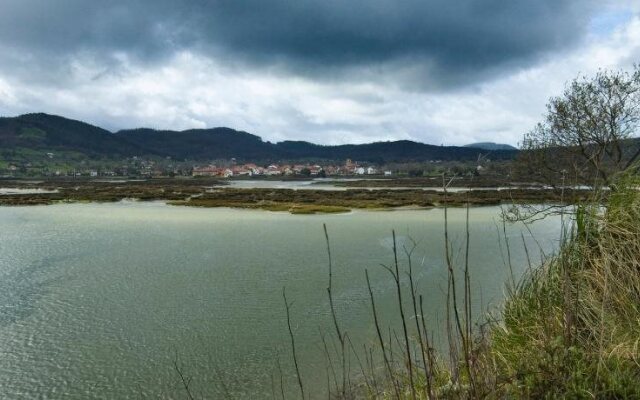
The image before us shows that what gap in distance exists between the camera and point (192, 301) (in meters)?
15.1

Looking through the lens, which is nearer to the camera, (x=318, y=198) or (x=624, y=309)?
(x=624, y=309)

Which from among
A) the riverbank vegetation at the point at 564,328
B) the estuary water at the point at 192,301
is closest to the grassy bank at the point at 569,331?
the riverbank vegetation at the point at 564,328

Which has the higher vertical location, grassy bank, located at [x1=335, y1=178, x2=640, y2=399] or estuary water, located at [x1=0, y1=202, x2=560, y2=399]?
grassy bank, located at [x1=335, y1=178, x2=640, y2=399]

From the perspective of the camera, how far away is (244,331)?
12391mm

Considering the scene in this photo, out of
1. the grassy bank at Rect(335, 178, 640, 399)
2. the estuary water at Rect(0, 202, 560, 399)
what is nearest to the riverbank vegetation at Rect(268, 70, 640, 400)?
the grassy bank at Rect(335, 178, 640, 399)

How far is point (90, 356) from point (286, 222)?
26711mm

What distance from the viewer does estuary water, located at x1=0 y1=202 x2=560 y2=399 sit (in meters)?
9.83

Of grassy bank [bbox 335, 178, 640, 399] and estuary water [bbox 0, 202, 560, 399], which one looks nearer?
grassy bank [bbox 335, 178, 640, 399]

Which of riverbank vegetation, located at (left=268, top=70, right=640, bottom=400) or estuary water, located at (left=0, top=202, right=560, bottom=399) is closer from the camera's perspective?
riverbank vegetation, located at (left=268, top=70, right=640, bottom=400)

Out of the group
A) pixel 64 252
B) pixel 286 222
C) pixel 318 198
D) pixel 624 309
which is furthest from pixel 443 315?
pixel 318 198

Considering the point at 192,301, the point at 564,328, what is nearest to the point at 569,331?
the point at 564,328

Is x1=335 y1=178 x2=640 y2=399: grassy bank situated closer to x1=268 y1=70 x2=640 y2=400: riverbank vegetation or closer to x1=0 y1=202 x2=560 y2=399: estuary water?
x1=268 y1=70 x2=640 y2=400: riverbank vegetation

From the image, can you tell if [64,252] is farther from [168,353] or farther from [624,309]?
[624,309]

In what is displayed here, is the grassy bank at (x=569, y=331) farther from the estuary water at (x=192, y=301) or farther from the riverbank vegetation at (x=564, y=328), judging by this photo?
the estuary water at (x=192, y=301)
